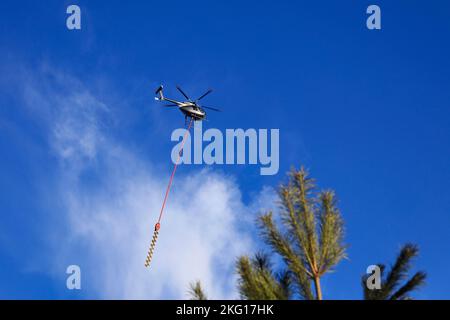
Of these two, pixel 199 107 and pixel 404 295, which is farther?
pixel 199 107

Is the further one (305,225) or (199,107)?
(199,107)

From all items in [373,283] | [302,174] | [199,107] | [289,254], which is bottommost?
[373,283]
